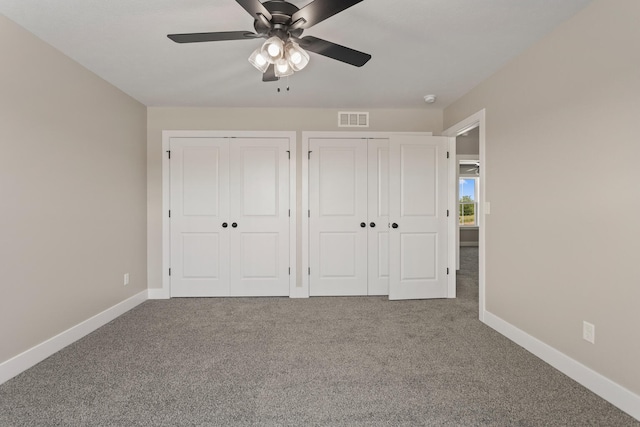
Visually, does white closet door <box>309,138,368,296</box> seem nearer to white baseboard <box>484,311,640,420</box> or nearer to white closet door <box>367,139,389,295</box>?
white closet door <box>367,139,389,295</box>

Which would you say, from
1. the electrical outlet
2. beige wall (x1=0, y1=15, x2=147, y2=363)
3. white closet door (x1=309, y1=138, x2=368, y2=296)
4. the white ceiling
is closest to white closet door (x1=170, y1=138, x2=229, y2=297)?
beige wall (x1=0, y1=15, x2=147, y2=363)

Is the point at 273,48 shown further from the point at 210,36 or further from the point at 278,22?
the point at 210,36

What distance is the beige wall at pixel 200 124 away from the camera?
12.3 ft

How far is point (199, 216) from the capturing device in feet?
12.4

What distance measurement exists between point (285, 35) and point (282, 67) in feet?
0.79

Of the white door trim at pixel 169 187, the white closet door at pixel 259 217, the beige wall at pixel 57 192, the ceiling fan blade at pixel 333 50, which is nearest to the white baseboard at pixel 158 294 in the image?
the white door trim at pixel 169 187

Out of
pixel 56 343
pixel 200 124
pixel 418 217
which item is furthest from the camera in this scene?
pixel 200 124

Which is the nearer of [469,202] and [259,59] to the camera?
[259,59]

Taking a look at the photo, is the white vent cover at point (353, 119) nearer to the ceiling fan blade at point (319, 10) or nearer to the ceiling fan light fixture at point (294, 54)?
the ceiling fan light fixture at point (294, 54)

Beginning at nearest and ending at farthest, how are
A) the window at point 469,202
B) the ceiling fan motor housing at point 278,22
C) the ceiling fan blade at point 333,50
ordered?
1. the ceiling fan motor housing at point 278,22
2. the ceiling fan blade at point 333,50
3. the window at point 469,202

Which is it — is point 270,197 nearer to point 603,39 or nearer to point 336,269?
point 336,269

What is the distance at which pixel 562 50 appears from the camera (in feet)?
6.84

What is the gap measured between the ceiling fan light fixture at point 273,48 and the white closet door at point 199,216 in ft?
7.28

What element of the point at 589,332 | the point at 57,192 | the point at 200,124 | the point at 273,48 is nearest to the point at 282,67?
the point at 273,48
